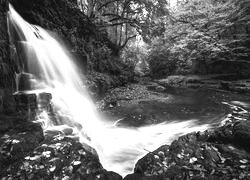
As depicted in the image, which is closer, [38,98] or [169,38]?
[38,98]

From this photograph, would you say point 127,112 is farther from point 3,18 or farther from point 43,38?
point 3,18

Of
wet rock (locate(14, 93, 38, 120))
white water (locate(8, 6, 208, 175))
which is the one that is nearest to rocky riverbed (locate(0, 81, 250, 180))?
wet rock (locate(14, 93, 38, 120))

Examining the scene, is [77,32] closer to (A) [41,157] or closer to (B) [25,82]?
(B) [25,82]

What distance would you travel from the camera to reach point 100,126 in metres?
8.71

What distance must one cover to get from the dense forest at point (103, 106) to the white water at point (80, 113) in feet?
0.14

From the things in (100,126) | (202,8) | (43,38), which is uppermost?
(202,8)

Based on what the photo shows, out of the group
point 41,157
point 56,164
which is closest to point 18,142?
point 41,157

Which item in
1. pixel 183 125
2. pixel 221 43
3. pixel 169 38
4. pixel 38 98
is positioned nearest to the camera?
pixel 38 98

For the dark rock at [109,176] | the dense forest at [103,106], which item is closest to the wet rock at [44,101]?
the dense forest at [103,106]

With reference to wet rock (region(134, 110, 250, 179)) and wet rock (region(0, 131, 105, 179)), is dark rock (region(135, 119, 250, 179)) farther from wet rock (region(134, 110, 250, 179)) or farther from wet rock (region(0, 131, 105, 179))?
wet rock (region(0, 131, 105, 179))

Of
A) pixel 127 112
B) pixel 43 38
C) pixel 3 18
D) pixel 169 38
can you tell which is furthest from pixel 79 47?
pixel 169 38

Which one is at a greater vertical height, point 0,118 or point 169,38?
point 169,38

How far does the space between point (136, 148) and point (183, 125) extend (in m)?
2.85

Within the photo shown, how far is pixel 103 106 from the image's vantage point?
37.1 feet
